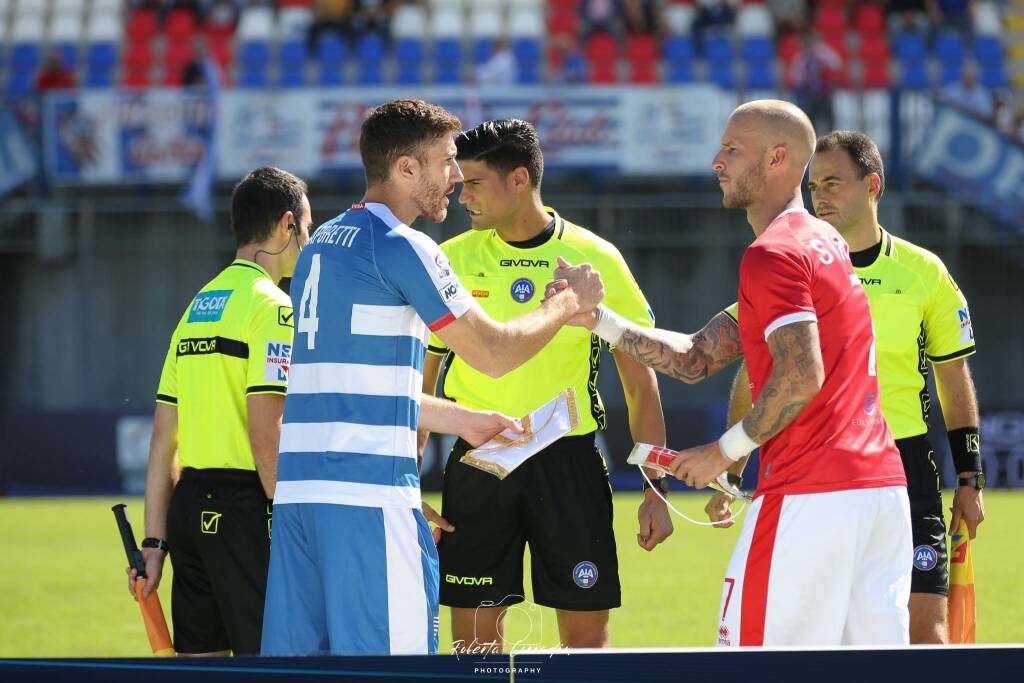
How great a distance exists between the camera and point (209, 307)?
5141mm

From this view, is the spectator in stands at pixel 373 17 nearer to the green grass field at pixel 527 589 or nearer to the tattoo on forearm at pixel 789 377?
the green grass field at pixel 527 589

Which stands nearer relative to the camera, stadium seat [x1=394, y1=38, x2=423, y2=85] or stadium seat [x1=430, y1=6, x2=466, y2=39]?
stadium seat [x1=394, y1=38, x2=423, y2=85]

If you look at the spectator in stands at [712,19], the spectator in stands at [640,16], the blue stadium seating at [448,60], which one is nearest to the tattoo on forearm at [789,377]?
the blue stadium seating at [448,60]

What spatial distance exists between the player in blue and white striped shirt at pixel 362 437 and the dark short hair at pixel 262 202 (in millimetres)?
1236

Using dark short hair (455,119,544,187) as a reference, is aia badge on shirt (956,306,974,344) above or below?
below

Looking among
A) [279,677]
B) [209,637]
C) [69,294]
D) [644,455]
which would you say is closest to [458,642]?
[209,637]

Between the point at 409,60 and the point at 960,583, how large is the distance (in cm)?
1780

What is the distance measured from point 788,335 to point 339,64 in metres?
19.0

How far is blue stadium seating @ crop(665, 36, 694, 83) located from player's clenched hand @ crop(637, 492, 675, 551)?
1726 centimetres

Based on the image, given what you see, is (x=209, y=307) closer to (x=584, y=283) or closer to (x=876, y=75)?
(x=584, y=283)

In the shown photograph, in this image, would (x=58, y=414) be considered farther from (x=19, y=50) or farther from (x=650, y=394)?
(x=650, y=394)

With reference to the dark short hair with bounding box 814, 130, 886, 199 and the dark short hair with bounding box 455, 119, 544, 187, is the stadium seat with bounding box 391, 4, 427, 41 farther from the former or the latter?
the dark short hair with bounding box 455, 119, 544, 187

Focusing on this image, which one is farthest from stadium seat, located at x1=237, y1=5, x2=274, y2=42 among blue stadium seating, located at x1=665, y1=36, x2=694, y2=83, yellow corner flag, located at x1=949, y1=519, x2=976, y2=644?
yellow corner flag, located at x1=949, y1=519, x2=976, y2=644

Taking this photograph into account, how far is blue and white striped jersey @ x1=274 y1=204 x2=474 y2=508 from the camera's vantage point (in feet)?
13.2
